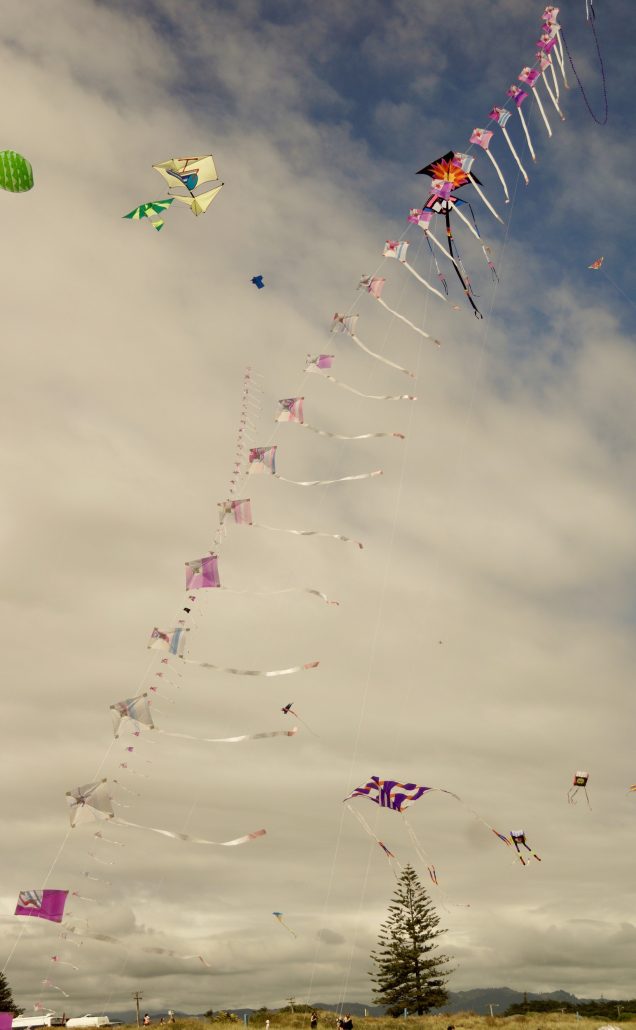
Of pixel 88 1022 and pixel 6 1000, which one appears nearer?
pixel 88 1022

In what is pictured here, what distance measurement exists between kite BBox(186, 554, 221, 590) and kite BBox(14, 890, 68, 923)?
10.1 m

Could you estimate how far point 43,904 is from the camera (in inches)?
933

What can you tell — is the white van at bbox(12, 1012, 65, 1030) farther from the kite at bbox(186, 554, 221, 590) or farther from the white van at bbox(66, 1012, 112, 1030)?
the kite at bbox(186, 554, 221, 590)

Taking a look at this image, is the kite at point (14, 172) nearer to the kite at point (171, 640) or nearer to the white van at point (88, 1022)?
the kite at point (171, 640)

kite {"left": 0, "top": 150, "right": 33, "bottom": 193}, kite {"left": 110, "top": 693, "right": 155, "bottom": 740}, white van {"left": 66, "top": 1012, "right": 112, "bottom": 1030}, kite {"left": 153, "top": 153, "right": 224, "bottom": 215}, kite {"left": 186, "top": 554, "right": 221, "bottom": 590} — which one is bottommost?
white van {"left": 66, "top": 1012, "right": 112, "bottom": 1030}

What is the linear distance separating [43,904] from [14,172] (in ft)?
67.8

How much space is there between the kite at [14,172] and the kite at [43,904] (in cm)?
1994

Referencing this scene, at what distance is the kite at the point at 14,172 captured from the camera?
20375mm

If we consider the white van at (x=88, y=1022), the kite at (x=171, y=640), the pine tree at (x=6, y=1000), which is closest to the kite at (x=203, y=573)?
the kite at (x=171, y=640)

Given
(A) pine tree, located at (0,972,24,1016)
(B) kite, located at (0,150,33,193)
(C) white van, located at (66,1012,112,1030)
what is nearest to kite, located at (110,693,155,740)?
(B) kite, located at (0,150,33,193)

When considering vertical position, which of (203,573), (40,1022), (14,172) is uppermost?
(14,172)

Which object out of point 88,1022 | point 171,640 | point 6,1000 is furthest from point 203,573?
point 6,1000

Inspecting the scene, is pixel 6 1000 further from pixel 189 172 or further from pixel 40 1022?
pixel 189 172

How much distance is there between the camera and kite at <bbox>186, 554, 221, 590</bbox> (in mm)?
26969
